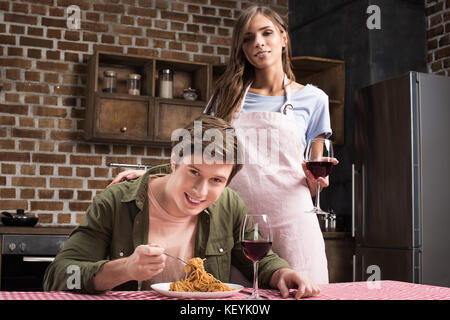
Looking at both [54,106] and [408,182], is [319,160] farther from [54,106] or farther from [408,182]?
[54,106]

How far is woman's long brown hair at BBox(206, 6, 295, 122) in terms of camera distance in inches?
78.4

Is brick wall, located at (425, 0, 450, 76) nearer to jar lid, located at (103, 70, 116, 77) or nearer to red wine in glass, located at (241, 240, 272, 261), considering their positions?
jar lid, located at (103, 70, 116, 77)

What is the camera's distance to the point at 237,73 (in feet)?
6.69

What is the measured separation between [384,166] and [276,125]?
174 cm

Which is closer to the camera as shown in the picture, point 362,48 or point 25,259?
point 25,259

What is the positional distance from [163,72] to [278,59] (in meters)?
2.01

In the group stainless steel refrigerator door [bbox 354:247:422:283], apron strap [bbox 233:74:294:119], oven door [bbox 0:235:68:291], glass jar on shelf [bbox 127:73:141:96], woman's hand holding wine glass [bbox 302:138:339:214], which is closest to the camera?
woman's hand holding wine glass [bbox 302:138:339:214]

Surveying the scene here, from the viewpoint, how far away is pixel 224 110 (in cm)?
202

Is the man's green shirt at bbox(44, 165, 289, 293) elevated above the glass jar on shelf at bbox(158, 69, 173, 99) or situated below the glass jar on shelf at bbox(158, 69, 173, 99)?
below

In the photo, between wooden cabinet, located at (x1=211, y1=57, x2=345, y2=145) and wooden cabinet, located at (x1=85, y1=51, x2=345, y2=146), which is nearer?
wooden cabinet, located at (x1=85, y1=51, x2=345, y2=146)

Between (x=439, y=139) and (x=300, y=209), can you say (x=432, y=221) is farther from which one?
(x=300, y=209)

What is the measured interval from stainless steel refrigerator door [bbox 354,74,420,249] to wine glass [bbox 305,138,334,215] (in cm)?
175

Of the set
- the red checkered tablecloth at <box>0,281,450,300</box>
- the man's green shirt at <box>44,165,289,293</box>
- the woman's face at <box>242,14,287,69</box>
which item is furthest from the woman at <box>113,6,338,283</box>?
the red checkered tablecloth at <box>0,281,450,300</box>

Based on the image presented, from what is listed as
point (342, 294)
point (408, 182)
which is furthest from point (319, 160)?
point (408, 182)
